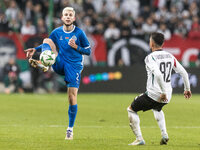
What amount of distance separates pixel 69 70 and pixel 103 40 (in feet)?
47.8

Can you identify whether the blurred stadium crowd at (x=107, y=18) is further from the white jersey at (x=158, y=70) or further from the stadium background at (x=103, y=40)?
the white jersey at (x=158, y=70)

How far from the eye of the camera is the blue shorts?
9773mm

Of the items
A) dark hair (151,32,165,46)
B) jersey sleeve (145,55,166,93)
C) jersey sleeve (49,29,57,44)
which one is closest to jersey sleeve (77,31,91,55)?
jersey sleeve (49,29,57,44)

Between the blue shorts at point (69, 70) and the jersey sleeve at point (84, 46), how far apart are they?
1.06 ft

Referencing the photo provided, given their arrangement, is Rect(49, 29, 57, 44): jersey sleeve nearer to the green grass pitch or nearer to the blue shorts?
the blue shorts

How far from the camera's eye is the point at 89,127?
37.9 ft

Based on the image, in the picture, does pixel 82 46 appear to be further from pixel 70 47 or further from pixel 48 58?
pixel 48 58

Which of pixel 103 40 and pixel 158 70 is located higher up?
pixel 158 70

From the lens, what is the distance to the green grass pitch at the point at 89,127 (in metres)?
8.55

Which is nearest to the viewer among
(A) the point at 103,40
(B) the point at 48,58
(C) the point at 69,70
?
(B) the point at 48,58

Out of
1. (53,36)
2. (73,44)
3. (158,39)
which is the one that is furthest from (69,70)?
(158,39)

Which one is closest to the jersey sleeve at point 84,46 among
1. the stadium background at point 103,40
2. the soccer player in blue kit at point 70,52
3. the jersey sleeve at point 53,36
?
the soccer player in blue kit at point 70,52

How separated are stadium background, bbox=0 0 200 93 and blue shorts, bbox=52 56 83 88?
1368cm

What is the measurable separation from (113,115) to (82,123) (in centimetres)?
222
